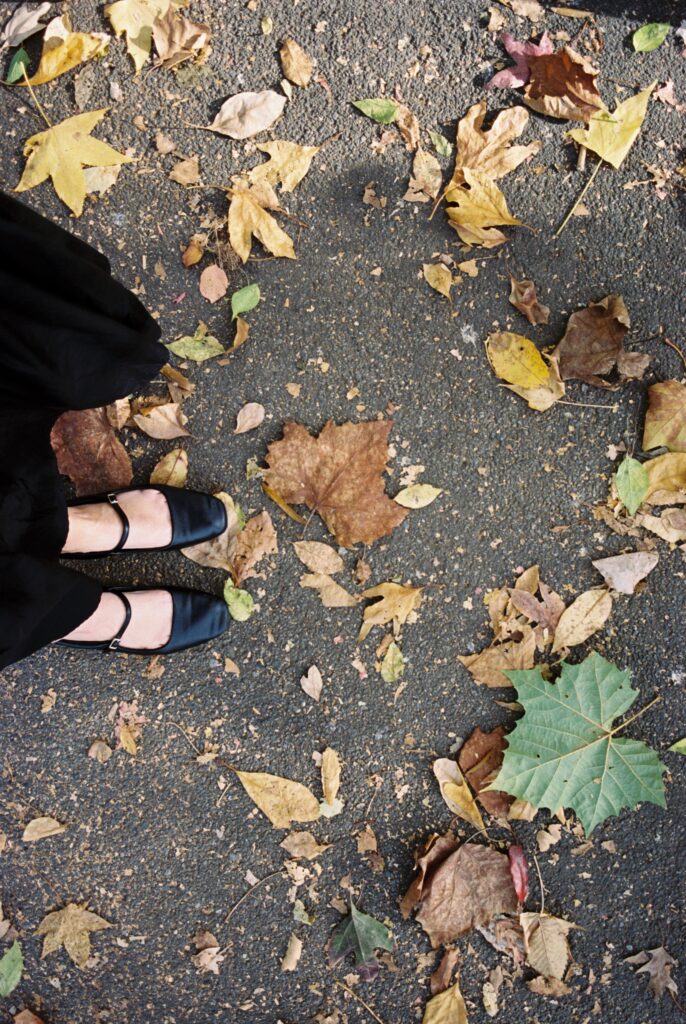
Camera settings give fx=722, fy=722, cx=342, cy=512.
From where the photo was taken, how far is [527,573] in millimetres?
2250

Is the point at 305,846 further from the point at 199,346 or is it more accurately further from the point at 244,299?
the point at 244,299

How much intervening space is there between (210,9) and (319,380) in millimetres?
1217

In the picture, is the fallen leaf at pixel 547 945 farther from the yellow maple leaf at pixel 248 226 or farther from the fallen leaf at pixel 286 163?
the fallen leaf at pixel 286 163

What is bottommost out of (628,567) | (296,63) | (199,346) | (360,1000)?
(360,1000)

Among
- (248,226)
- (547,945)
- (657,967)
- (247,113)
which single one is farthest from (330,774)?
(247,113)

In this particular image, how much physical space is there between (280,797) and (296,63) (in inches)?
90.7

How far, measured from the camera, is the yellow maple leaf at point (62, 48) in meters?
2.26

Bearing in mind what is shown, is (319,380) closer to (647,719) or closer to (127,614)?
(127,614)

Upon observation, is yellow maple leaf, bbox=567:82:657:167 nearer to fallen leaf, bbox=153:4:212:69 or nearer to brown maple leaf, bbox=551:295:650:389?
brown maple leaf, bbox=551:295:650:389

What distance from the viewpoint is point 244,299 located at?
2240mm

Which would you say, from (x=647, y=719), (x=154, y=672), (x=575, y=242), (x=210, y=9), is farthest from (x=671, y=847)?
(x=210, y=9)

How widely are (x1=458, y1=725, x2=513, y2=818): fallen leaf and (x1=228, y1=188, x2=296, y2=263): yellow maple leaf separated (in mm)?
1628

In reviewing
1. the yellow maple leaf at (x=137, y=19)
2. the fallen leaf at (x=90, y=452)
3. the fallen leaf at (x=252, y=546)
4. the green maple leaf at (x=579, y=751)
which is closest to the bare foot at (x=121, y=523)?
the fallen leaf at (x=90, y=452)

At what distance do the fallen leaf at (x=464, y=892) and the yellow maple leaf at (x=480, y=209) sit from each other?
1.90 metres
